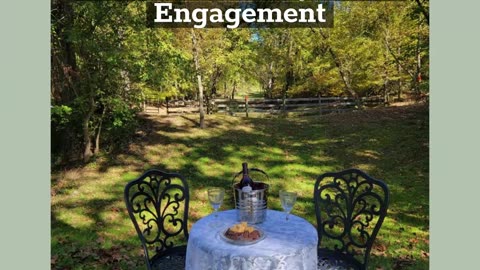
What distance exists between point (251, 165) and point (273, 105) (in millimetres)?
2926

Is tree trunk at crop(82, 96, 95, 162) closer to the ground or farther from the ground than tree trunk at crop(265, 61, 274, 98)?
closer to the ground

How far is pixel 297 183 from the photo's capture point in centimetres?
552

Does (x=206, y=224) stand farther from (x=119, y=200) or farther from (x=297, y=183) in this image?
(x=297, y=183)

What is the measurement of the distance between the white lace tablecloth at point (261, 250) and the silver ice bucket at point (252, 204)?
2.1 inches

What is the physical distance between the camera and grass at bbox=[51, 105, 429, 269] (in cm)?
377

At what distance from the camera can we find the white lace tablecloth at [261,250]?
197 centimetres

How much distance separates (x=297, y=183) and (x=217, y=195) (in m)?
3.21

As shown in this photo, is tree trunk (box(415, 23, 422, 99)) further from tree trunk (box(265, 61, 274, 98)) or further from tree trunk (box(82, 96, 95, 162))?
tree trunk (box(82, 96, 95, 162))

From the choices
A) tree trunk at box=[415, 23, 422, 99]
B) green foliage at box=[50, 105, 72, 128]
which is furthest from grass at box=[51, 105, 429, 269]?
green foliage at box=[50, 105, 72, 128]

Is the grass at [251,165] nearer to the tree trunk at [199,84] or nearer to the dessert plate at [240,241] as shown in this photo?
the tree trunk at [199,84]

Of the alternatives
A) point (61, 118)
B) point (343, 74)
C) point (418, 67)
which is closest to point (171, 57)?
point (61, 118)

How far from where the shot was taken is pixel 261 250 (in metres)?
2.02

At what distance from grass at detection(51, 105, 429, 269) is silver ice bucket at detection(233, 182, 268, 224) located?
1448 millimetres

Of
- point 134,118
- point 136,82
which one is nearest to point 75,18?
point 136,82
